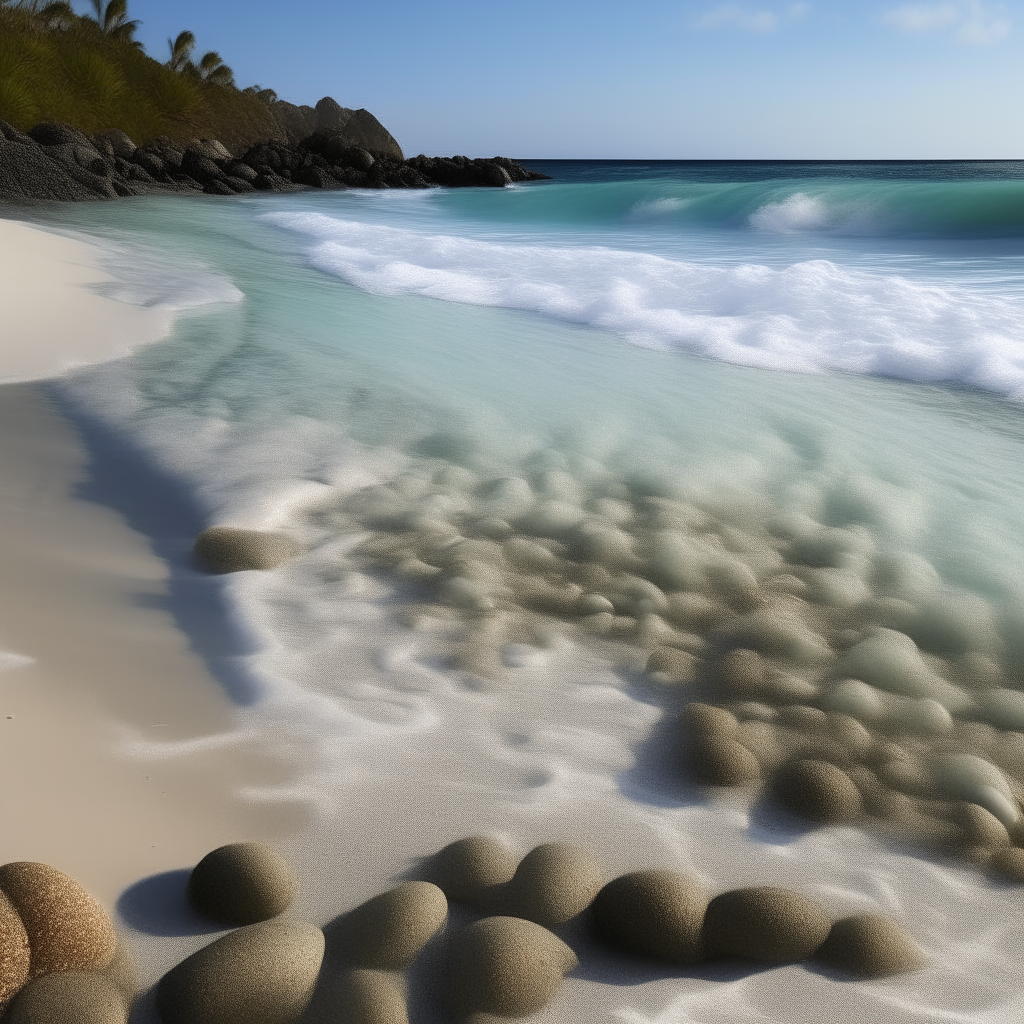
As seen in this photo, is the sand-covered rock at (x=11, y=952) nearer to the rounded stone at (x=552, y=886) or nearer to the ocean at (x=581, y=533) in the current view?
the ocean at (x=581, y=533)

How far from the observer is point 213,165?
16.7 meters

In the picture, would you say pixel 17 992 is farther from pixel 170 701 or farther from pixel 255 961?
pixel 170 701

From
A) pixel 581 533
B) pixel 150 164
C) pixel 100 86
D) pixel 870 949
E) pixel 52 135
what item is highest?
pixel 100 86

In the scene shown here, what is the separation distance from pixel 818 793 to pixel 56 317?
3.56 metres

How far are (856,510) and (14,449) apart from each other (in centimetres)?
212

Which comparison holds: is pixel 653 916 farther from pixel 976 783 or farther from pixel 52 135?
pixel 52 135

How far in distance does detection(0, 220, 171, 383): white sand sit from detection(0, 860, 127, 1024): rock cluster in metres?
2.46

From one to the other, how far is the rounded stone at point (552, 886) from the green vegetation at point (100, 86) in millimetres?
16317

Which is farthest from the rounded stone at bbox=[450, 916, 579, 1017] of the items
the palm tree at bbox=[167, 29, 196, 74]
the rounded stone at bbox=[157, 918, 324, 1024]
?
the palm tree at bbox=[167, 29, 196, 74]

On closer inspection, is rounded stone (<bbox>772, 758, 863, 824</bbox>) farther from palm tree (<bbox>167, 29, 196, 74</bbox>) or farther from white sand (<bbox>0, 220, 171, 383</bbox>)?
palm tree (<bbox>167, 29, 196, 74</bbox>)

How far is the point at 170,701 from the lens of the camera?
4.84ft

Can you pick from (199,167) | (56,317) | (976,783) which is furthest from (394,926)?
(199,167)

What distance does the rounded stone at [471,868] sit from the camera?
113 centimetres

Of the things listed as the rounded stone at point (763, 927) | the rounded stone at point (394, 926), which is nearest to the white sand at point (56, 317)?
the rounded stone at point (394, 926)
